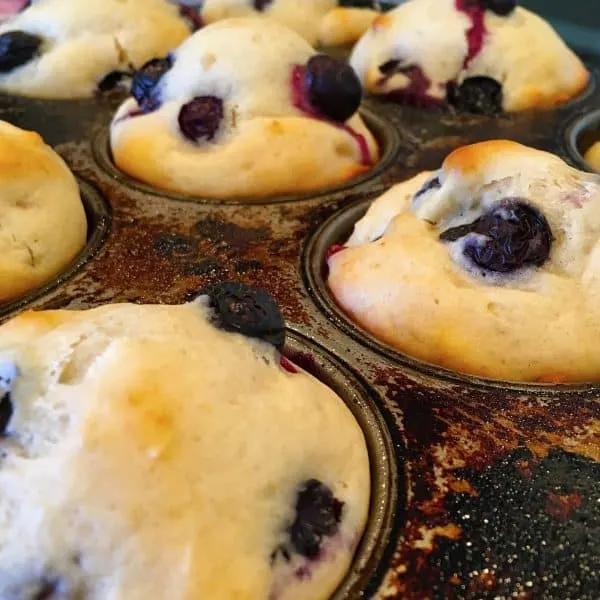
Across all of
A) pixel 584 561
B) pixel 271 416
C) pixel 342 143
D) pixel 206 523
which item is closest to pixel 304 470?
pixel 271 416

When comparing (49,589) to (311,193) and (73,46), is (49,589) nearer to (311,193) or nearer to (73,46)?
(311,193)

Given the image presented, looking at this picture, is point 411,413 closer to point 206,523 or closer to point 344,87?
point 206,523

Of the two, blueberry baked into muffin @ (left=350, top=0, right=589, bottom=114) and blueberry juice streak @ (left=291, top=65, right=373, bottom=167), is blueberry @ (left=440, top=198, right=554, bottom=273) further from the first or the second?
blueberry baked into muffin @ (left=350, top=0, right=589, bottom=114)

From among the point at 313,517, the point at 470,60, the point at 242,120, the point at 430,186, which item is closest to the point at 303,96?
the point at 242,120

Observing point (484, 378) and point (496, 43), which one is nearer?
point (484, 378)

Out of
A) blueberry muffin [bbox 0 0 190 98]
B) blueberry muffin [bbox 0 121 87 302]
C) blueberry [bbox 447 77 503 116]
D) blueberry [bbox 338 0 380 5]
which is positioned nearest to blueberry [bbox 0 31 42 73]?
blueberry muffin [bbox 0 0 190 98]

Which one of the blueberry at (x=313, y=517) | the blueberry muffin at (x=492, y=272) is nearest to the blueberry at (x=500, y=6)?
the blueberry muffin at (x=492, y=272)

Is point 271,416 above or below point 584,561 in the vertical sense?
above
